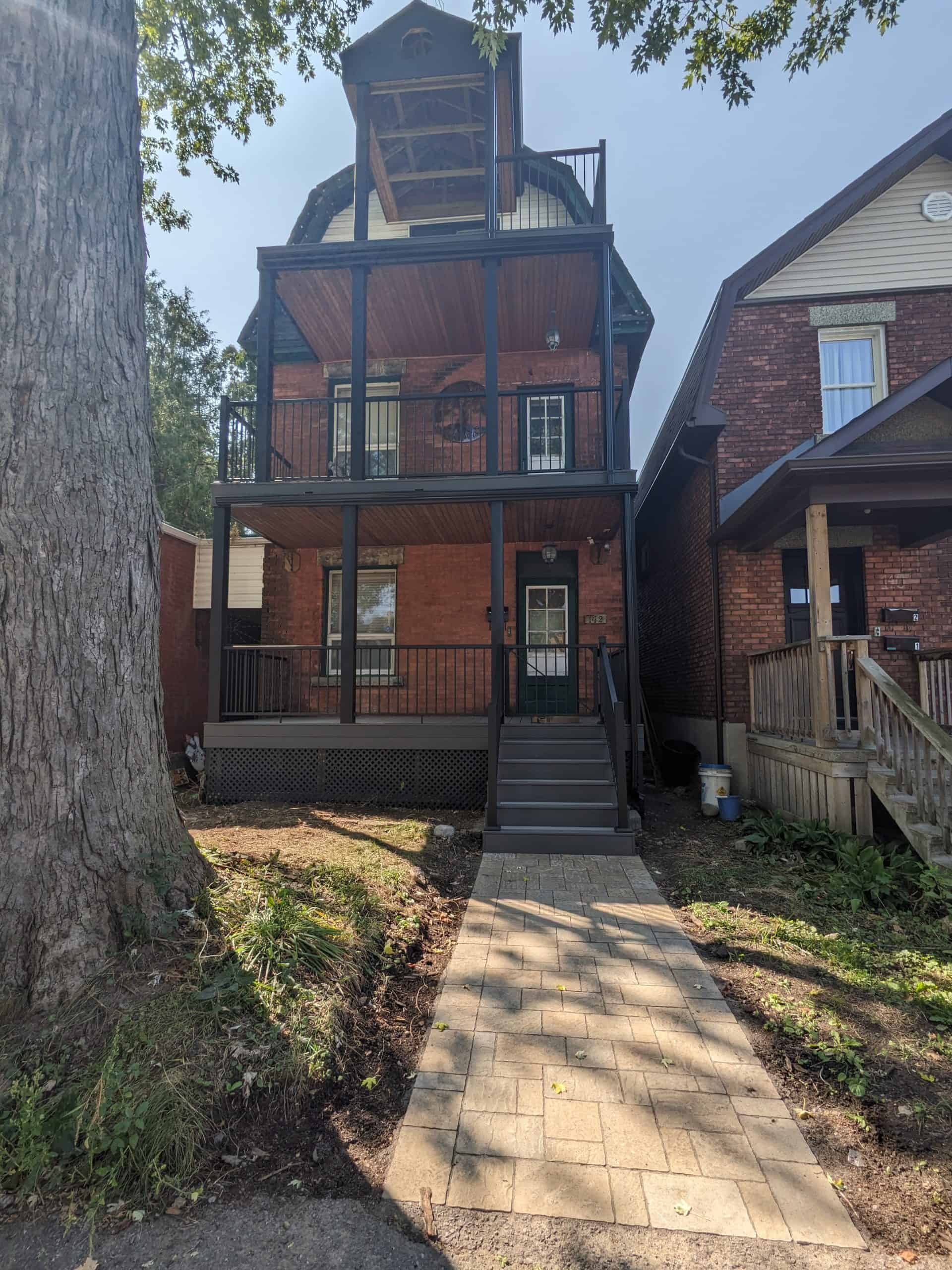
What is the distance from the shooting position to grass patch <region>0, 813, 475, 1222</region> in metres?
1.94

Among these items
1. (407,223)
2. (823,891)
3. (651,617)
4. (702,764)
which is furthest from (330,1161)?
(407,223)

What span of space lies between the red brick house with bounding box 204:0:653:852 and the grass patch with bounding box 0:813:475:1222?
2972 millimetres

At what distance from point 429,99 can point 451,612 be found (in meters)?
7.35

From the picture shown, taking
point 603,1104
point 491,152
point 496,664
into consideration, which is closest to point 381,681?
point 496,664

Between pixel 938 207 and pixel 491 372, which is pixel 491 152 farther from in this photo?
pixel 938 207

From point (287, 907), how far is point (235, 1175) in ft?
4.57

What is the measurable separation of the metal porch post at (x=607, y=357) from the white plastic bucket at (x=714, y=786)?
3.89 meters

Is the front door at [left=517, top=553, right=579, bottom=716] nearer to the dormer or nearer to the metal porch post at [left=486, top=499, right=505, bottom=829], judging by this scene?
the metal porch post at [left=486, top=499, right=505, bottom=829]

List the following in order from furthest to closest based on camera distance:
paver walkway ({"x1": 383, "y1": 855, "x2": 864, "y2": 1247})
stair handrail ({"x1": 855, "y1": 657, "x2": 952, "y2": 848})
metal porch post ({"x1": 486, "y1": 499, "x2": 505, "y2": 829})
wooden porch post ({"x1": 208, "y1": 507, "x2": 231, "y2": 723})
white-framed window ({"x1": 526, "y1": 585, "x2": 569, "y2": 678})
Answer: white-framed window ({"x1": 526, "y1": 585, "x2": 569, "y2": 678}) < wooden porch post ({"x1": 208, "y1": 507, "x2": 231, "y2": 723}) < metal porch post ({"x1": 486, "y1": 499, "x2": 505, "y2": 829}) < stair handrail ({"x1": 855, "y1": 657, "x2": 952, "y2": 848}) < paver walkway ({"x1": 383, "y1": 855, "x2": 864, "y2": 1247})

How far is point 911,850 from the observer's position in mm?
5180

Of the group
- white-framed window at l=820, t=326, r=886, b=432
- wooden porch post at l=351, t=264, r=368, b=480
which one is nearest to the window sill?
wooden porch post at l=351, t=264, r=368, b=480

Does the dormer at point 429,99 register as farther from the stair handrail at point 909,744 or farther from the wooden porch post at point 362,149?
the stair handrail at point 909,744

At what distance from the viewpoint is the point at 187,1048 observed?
232 cm

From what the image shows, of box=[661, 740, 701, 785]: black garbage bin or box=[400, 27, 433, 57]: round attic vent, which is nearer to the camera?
box=[400, 27, 433, 57]: round attic vent
